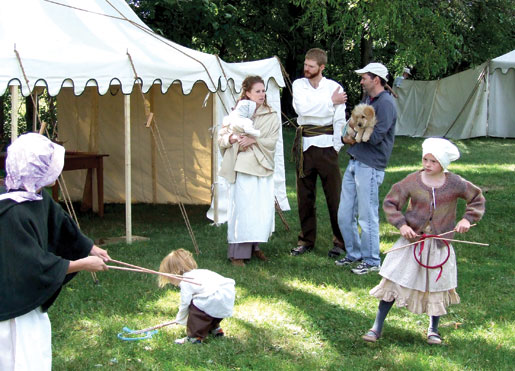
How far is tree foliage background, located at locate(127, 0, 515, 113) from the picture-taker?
35.8 feet

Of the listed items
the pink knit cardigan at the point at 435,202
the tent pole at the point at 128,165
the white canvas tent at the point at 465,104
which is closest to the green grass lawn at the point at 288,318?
the tent pole at the point at 128,165

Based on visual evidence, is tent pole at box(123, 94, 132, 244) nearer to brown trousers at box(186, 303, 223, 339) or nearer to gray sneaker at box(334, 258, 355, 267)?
gray sneaker at box(334, 258, 355, 267)

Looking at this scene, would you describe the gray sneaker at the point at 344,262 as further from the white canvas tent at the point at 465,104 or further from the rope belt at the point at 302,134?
the white canvas tent at the point at 465,104

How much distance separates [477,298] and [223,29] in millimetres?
9617

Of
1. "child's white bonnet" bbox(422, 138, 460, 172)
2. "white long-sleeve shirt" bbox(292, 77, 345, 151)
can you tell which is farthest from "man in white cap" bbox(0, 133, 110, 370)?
"white long-sleeve shirt" bbox(292, 77, 345, 151)

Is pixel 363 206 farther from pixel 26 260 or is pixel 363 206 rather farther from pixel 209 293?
pixel 26 260

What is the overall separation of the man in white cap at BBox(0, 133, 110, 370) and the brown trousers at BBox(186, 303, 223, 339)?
1438 mm

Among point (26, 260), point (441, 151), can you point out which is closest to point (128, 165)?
point (441, 151)

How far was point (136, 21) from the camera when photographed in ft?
27.2

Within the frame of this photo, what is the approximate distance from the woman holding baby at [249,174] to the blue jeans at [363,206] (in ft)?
2.38

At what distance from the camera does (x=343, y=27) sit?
1116cm

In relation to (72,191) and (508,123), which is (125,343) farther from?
(508,123)

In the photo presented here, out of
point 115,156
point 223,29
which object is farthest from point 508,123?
point 115,156

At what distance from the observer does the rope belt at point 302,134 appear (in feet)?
20.9
